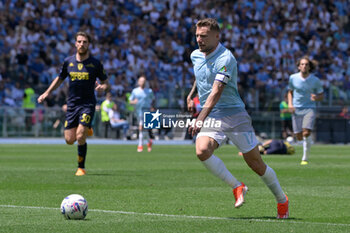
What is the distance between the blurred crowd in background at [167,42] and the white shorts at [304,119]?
13.7 m

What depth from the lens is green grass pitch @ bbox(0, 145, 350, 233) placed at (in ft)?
24.7

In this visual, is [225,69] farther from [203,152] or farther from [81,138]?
[81,138]

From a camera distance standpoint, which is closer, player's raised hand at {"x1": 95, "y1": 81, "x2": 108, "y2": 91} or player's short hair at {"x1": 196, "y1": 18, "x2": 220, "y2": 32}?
player's short hair at {"x1": 196, "y1": 18, "x2": 220, "y2": 32}

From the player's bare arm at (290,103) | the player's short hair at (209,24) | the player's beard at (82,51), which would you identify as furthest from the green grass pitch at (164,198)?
the player's beard at (82,51)

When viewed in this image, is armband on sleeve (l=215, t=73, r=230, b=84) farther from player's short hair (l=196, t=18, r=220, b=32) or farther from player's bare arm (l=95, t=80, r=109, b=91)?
player's bare arm (l=95, t=80, r=109, b=91)

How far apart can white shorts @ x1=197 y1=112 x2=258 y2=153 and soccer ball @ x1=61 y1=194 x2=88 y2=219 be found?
1461 millimetres

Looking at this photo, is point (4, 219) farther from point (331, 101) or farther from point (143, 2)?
point (143, 2)

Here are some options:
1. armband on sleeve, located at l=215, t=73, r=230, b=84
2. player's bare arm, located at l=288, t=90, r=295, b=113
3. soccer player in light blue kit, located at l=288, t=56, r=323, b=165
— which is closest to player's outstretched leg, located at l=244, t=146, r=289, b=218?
armband on sleeve, located at l=215, t=73, r=230, b=84

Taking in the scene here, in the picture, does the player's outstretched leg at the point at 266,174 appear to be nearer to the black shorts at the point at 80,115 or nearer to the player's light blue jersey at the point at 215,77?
the player's light blue jersey at the point at 215,77

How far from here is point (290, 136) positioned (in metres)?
34.0

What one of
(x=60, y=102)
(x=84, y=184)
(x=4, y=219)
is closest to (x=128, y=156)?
(x=84, y=184)

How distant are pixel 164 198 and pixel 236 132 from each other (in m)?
2.52

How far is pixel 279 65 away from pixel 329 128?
A: 6274mm

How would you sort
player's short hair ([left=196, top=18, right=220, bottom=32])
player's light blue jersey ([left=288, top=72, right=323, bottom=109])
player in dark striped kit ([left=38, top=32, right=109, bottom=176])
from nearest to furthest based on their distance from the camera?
player's short hair ([left=196, top=18, right=220, bottom=32])
player in dark striped kit ([left=38, top=32, right=109, bottom=176])
player's light blue jersey ([left=288, top=72, right=323, bottom=109])
